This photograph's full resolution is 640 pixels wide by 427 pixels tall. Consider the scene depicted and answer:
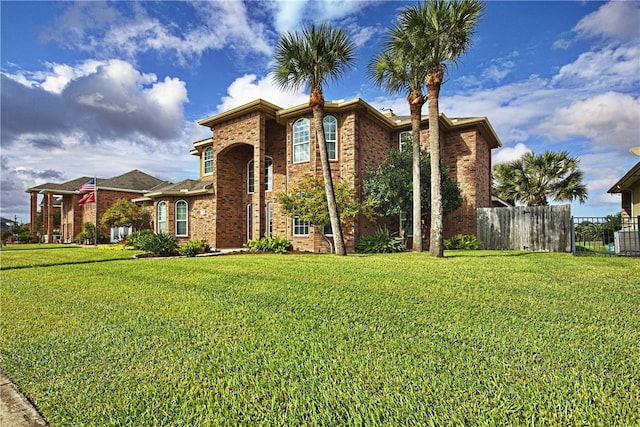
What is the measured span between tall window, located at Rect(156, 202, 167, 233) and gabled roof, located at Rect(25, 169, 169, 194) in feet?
34.1

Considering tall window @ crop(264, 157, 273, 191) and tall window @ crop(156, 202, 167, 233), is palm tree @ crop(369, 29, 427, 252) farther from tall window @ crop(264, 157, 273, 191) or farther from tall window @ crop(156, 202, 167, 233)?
tall window @ crop(156, 202, 167, 233)

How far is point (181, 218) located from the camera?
66.7 ft

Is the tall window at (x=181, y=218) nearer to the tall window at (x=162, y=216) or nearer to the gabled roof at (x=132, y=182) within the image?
the tall window at (x=162, y=216)

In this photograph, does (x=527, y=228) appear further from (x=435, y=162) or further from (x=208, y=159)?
(x=208, y=159)

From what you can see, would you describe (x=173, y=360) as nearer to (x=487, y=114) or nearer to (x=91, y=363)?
(x=91, y=363)

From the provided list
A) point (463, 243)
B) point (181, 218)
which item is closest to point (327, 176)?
point (463, 243)

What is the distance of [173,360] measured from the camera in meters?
2.95

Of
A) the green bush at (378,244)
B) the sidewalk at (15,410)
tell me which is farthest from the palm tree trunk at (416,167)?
the sidewalk at (15,410)

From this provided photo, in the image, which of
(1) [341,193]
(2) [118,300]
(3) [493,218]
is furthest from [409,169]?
(2) [118,300]

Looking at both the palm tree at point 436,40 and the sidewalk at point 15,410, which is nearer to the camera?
the sidewalk at point 15,410

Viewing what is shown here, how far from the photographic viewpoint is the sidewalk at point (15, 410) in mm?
2115

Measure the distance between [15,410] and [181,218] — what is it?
63.3ft

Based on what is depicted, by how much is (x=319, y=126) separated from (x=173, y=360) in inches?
432

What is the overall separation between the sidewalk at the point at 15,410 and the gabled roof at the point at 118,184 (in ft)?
101
